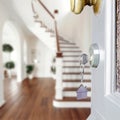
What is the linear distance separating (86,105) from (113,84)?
4.38 metres

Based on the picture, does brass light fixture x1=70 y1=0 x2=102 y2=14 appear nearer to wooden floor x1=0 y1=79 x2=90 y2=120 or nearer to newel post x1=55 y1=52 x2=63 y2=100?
wooden floor x1=0 y1=79 x2=90 y2=120

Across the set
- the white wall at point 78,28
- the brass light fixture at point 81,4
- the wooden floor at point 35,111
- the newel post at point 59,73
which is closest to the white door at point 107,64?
the brass light fixture at point 81,4

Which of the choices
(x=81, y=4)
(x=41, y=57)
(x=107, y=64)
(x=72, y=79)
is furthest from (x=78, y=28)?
(x=107, y=64)

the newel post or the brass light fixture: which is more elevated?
the brass light fixture

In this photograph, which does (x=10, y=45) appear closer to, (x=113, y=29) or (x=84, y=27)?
(x=84, y=27)

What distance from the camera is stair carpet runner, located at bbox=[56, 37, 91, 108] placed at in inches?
195

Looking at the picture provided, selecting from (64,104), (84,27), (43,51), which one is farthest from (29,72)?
(64,104)

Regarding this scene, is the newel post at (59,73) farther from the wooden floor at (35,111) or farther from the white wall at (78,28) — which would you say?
the white wall at (78,28)

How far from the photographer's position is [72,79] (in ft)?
19.1

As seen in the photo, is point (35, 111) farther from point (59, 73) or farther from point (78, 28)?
point (78, 28)

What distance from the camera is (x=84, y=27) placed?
676 centimetres

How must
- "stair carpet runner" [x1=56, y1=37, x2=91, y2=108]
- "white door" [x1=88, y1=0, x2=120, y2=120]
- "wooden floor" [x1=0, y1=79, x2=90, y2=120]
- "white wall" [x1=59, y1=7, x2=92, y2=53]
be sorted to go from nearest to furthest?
"white door" [x1=88, y1=0, x2=120, y2=120]
"wooden floor" [x1=0, y1=79, x2=90, y2=120]
"stair carpet runner" [x1=56, y1=37, x2=91, y2=108]
"white wall" [x1=59, y1=7, x2=92, y2=53]

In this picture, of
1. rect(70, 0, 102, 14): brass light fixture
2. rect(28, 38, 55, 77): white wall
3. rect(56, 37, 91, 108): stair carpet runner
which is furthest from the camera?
rect(28, 38, 55, 77): white wall

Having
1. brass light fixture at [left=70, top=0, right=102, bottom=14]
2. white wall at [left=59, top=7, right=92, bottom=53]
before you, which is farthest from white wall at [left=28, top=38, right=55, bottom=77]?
brass light fixture at [left=70, top=0, right=102, bottom=14]
